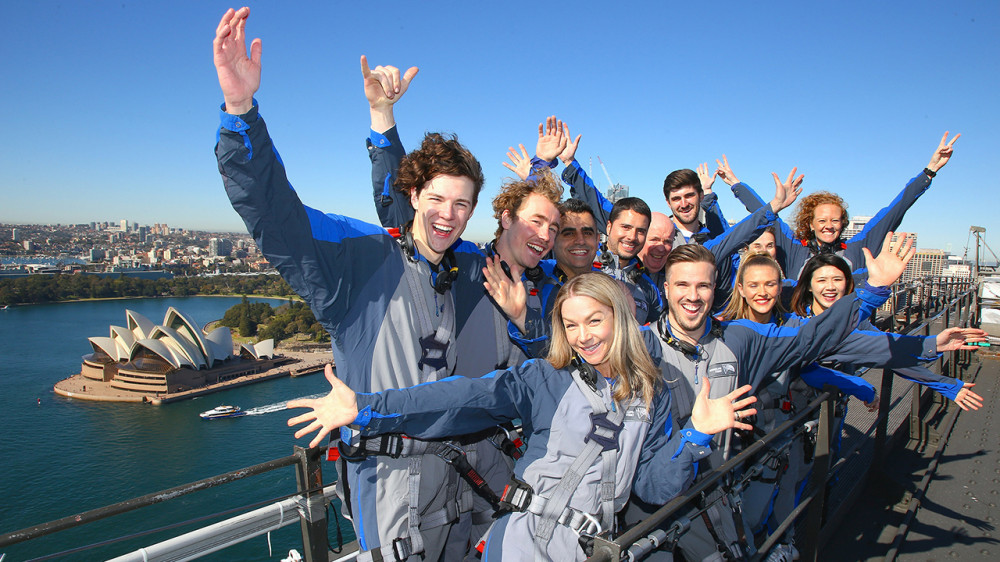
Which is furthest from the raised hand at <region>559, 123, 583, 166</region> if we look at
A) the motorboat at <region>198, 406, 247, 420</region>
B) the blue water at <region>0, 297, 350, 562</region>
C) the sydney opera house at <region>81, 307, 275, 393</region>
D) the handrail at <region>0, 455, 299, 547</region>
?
the sydney opera house at <region>81, 307, 275, 393</region>

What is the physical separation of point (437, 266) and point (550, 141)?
1.69 m

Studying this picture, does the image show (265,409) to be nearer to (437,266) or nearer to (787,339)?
(437,266)

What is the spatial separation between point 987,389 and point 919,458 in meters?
2.81

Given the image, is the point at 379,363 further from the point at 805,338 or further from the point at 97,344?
the point at 97,344

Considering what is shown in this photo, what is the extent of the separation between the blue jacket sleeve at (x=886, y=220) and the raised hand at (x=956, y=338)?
127 centimetres

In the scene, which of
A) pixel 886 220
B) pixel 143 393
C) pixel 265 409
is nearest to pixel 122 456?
pixel 265 409

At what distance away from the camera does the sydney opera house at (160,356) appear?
43250 millimetres

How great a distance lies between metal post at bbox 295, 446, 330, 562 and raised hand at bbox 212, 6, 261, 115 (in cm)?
107

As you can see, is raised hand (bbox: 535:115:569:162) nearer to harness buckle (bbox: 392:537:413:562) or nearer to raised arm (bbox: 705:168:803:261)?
raised arm (bbox: 705:168:803:261)

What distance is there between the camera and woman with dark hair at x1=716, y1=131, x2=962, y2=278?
3.51 metres

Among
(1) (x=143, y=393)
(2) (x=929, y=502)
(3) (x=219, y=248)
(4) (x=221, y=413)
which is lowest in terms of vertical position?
(4) (x=221, y=413)

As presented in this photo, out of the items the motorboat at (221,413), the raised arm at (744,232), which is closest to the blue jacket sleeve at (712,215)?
the raised arm at (744,232)

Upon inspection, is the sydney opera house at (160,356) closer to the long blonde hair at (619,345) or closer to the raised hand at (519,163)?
the raised hand at (519,163)

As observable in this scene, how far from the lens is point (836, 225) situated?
11.7 feet
